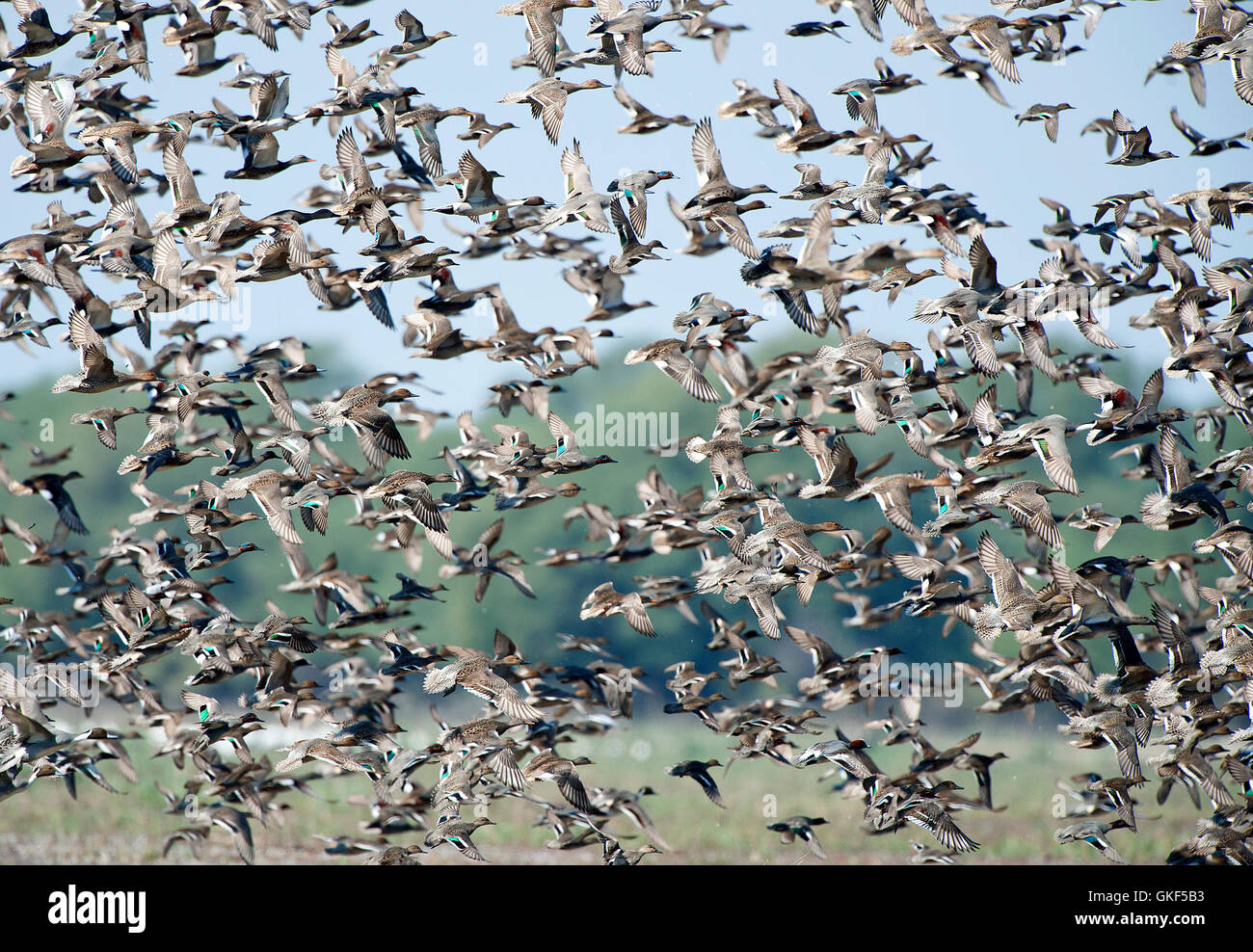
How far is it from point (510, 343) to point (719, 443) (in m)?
3.30

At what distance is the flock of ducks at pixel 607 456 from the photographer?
15.5 m

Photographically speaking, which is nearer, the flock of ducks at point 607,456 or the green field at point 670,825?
the flock of ducks at point 607,456

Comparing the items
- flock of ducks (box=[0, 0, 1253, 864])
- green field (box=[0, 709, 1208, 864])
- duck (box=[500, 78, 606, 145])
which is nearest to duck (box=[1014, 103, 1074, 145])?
flock of ducks (box=[0, 0, 1253, 864])

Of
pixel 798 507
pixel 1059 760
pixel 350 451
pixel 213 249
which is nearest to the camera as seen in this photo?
pixel 213 249

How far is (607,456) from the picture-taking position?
1688 cm

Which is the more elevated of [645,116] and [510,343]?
[645,116]

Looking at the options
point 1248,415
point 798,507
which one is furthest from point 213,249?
point 798,507

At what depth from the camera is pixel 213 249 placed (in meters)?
16.1

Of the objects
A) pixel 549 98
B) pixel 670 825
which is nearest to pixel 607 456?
pixel 549 98

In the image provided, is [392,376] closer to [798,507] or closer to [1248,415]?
[1248,415]

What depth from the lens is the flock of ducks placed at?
611 inches

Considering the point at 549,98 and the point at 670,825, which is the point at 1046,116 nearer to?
the point at 549,98

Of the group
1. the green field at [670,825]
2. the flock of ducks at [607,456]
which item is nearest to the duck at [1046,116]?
the flock of ducks at [607,456]

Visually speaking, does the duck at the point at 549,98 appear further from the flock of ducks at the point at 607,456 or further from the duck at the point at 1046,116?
the duck at the point at 1046,116
